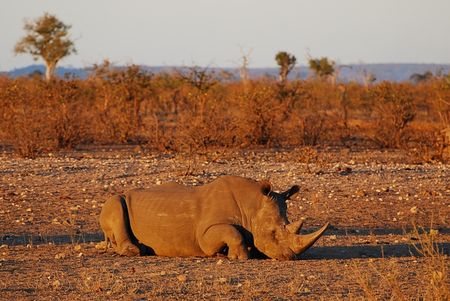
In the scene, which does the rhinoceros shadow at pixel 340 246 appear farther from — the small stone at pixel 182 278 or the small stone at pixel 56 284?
the small stone at pixel 56 284

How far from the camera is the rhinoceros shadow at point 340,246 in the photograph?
33.5 ft

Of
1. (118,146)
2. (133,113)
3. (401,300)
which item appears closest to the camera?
(401,300)

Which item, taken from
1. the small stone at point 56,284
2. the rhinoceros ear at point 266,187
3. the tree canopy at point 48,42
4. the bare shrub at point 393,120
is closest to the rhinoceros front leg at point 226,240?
the rhinoceros ear at point 266,187

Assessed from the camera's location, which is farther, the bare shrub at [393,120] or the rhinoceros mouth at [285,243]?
the bare shrub at [393,120]

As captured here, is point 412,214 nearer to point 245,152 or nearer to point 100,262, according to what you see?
point 100,262

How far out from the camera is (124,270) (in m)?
9.23

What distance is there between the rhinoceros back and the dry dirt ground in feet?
0.75

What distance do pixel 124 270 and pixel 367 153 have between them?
16.2 meters

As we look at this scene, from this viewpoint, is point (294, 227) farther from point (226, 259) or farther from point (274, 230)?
point (226, 259)

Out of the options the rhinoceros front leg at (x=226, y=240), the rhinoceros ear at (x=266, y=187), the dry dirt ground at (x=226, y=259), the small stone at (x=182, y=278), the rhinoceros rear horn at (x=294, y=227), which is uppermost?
the rhinoceros ear at (x=266, y=187)

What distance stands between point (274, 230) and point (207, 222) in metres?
0.79

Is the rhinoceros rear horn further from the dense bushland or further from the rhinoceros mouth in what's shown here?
the dense bushland

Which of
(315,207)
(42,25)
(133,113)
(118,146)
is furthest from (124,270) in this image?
(42,25)

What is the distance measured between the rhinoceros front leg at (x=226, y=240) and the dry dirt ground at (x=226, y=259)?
0.45ft
